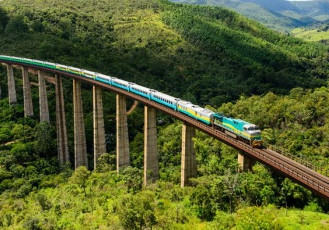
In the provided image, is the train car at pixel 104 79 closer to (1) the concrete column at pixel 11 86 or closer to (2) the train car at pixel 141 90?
(2) the train car at pixel 141 90

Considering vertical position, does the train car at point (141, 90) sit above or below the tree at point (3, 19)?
below

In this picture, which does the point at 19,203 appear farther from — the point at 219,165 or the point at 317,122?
the point at 317,122

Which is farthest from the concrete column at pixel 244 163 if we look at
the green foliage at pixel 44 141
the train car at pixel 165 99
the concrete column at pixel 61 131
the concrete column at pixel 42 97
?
the concrete column at pixel 42 97

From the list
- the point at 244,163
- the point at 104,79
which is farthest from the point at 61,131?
the point at 244,163

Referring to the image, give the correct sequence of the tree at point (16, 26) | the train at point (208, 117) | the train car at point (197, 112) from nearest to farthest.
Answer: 1. the train at point (208, 117)
2. the train car at point (197, 112)
3. the tree at point (16, 26)

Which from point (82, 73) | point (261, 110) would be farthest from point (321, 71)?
point (82, 73)

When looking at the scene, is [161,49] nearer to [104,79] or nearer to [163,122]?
[163,122]

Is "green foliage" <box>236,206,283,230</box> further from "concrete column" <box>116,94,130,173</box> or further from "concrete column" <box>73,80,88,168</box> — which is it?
"concrete column" <box>73,80,88,168</box>
